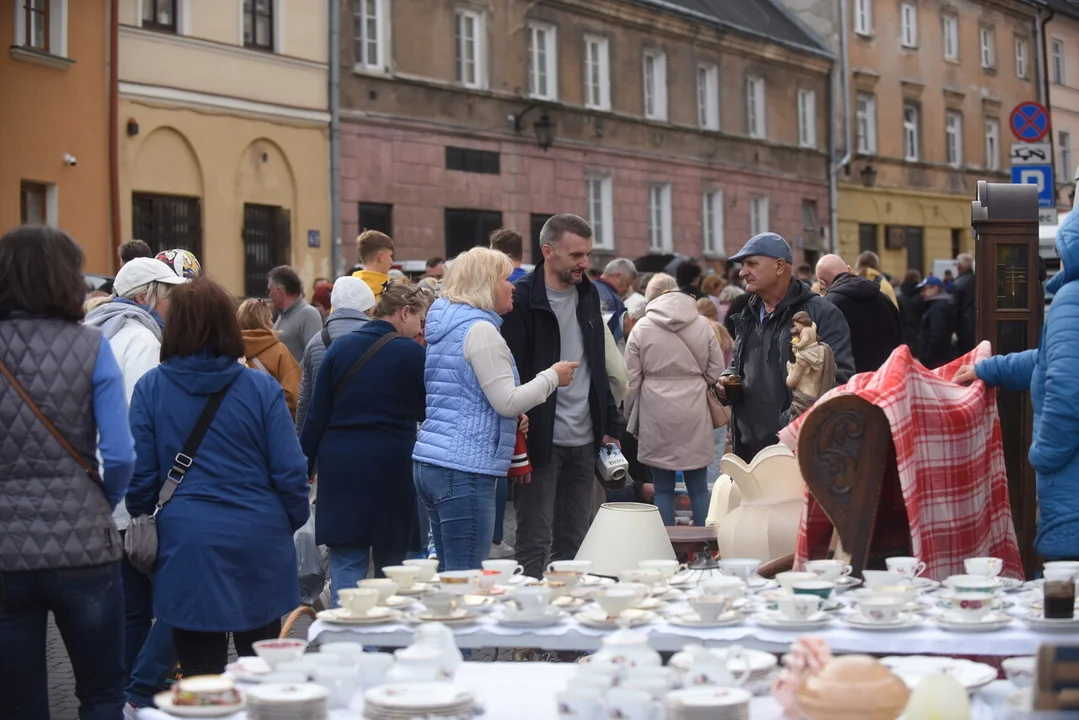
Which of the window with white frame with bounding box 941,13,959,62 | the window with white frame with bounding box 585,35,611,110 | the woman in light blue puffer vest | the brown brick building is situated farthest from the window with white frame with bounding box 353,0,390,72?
the window with white frame with bounding box 941,13,959,62

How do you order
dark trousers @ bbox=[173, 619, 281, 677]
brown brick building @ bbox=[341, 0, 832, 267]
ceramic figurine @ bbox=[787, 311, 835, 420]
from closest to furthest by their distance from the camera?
dark trousers @ bbox=[173, 619, 281, 677], ceramic figurine @ bbox=[787, 311, 835, 420], brown brick building @ bbox=[341, 0, 832, 267]

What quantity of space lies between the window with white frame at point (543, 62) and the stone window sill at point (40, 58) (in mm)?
10886

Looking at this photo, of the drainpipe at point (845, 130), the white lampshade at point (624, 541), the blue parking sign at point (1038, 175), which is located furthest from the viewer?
the drainpipe at point (845, 130)

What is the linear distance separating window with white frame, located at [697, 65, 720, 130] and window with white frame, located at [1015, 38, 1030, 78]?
56.2 ft

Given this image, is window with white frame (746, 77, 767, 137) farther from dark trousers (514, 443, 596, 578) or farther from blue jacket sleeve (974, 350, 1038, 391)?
blue jacket sleeve (974, 350, 1038, 391)

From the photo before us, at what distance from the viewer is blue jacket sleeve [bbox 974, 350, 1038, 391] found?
6.07 metres

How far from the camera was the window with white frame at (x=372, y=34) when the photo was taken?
85.6 feet

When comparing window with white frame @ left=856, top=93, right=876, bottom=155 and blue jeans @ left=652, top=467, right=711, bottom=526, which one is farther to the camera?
window with white frame @ left=856, top=93, right=876, bottom=155

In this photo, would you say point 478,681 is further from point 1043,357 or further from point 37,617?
point 1043,357

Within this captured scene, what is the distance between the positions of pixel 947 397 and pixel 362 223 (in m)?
20.7

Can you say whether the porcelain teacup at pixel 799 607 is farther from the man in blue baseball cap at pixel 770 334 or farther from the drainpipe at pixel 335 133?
the drainpipe at pixel 335 133

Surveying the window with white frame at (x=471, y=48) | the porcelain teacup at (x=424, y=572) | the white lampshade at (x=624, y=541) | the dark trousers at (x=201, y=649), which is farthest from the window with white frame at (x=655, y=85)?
the porcelain teacup at (x=424, y=572)

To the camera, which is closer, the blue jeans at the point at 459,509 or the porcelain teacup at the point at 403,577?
the porcelain teacup at the point at 403,577

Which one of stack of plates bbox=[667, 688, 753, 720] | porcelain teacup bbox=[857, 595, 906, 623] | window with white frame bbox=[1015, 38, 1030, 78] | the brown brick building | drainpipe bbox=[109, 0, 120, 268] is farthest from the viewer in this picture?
window with white frame bbox=[1015, 38, 1030, 78]
